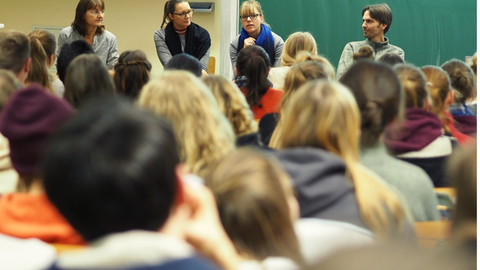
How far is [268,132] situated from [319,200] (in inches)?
60.9

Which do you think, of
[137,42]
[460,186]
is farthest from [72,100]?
[137,42]

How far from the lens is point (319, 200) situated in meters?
1.29

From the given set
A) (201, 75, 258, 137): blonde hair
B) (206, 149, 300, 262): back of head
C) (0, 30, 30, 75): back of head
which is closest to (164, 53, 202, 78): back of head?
(201, 75, 258, 137): blonde hair

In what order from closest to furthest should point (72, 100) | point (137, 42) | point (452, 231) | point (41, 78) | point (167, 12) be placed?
1. point (452, 231)
2. point (72, 100)
3. point (41, 78)
4. point (167, 12)
5. point (137, 42)

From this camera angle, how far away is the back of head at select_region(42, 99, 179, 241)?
788 millimetres

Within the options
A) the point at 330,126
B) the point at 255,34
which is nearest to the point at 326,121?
the point at 330,126

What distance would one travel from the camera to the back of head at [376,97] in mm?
1768

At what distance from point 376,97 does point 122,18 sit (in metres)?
6.20

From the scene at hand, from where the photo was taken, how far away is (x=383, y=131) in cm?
178

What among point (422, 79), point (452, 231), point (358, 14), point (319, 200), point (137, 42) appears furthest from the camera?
point (137, 42)

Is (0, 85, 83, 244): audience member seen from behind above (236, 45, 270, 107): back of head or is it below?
above

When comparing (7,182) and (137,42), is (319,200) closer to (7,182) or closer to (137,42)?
(7,182)

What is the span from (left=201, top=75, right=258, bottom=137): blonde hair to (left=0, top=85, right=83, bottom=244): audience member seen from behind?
0.98 meters

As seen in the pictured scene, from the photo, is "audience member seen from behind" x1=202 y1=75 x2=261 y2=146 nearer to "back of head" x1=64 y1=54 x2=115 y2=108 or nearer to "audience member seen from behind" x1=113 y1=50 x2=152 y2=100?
"back of head" x1=64 y1=54 x2=115 y2=108
